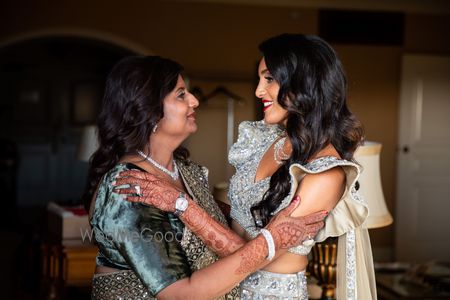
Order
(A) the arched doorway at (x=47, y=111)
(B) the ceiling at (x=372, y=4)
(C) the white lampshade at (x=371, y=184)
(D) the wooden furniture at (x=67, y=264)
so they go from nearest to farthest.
→ (C) the white lampshade at (x=371, y=184), (D) the wooden furniture at (x=67, y=264), (B) the ceiling at (x=372, y=4), (A) the arched doorway at (x=47, y=111)

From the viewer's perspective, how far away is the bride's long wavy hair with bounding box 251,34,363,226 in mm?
1903

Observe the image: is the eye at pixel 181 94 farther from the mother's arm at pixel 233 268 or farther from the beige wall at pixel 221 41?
the beige wall at pixel 221 41

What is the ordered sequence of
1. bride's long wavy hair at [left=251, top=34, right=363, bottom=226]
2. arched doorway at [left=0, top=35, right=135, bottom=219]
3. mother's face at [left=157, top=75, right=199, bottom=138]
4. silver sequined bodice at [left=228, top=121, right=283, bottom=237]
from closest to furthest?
bride's long wavy hair at [left=251, top=34, right=363, bottom=226]
mother's face at [left=157, top=75, right=199, bottom=138]
silver sequined bodice at [left=228, top=121, right=283, bottom=237]
arched doorway at [left=0, top=35, right=135, bottom=219]

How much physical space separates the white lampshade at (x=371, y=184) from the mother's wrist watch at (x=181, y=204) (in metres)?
1.18

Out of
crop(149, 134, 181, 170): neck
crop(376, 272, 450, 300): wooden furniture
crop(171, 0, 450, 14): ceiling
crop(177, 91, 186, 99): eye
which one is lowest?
crop(376, 272, 450, 300): wooden furniture

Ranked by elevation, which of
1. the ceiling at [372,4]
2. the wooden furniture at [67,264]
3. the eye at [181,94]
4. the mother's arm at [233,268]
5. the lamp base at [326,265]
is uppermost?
the ceiling at [372,4]

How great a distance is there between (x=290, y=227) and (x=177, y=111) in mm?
511

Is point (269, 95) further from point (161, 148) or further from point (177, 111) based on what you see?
point (161, 148)

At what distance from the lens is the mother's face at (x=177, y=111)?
2.01 m

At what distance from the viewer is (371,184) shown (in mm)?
2818

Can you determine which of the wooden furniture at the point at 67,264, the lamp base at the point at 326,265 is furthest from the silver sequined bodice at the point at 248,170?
the wooden furniture at the point at 67,264

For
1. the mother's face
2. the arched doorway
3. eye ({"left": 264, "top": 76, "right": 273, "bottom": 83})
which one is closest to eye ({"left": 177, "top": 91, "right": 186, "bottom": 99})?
the mother's face

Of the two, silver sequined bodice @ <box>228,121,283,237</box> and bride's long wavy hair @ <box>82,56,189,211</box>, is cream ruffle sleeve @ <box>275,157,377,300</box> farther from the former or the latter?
bride's long wavy hair @ <box>82,56,189,211</box>

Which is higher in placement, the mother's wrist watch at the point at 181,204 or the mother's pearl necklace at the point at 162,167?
the mother's pearl necklace at the point at 162,167
